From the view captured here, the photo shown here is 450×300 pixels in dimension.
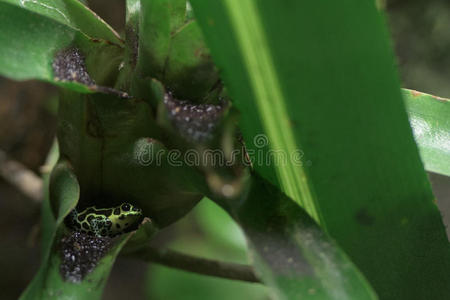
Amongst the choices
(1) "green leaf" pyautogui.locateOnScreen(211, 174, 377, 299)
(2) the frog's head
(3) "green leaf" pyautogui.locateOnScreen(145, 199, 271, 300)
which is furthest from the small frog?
(3) "green leaf" pyautogui.locateOnScreen(145, 199, 271, 300)

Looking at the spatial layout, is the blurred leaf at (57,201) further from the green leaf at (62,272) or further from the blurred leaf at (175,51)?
the blurred leaf at (175,51)

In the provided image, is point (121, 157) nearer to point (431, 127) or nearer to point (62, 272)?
point (62, 272)

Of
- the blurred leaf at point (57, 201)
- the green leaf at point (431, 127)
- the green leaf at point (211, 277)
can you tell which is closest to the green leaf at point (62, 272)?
the blurred leaf at point (57, 201)

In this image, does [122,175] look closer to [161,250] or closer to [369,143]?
[161,250]

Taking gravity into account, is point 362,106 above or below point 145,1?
below

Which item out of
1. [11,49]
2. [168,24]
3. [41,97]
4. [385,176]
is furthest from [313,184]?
[41,97]

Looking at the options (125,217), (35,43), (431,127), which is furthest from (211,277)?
(35,43)

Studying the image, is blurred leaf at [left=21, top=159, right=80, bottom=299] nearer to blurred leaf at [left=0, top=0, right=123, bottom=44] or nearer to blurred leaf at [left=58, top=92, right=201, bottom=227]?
blurred leaf at [left=58, top=92, right=201, bottom=227]
